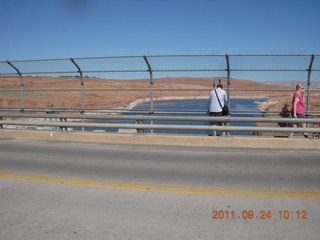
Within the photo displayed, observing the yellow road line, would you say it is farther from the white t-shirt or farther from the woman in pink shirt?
the white t-shirt

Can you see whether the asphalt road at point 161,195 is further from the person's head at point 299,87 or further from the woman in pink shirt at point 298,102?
the person's head at point 299,87

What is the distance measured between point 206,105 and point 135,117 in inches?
103

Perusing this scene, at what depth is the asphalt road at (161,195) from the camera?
4.71 m

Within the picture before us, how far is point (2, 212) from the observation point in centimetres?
546

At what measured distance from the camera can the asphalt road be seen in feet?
15.4

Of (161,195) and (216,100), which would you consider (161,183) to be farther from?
(216,100)

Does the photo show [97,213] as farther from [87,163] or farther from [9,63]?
[9,63]

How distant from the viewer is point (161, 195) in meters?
6.19

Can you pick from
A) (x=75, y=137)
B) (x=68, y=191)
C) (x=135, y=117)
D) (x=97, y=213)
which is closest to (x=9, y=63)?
(x=75, y=137)
